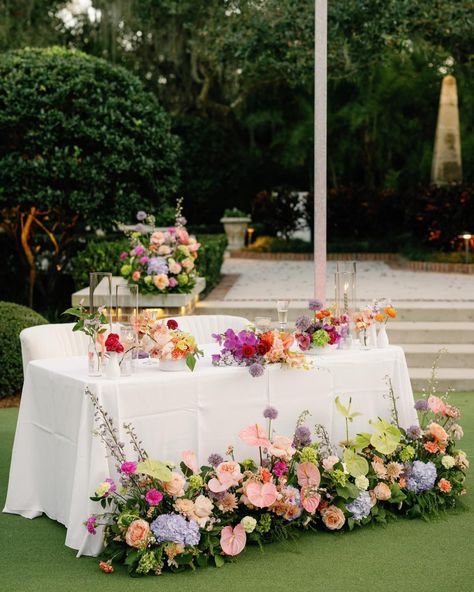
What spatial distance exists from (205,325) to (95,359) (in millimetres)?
1616

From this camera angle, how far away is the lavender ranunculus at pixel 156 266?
9297 millimetres

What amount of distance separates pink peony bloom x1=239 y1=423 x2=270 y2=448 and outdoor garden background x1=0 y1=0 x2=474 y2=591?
0.49 m

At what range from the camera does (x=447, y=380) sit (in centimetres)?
885

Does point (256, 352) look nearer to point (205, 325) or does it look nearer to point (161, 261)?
point (205, 325)

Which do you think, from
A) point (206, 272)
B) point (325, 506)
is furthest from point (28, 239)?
point (325, 506)

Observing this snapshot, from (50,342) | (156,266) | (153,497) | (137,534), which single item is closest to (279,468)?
(153,497)

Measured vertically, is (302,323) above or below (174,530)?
above

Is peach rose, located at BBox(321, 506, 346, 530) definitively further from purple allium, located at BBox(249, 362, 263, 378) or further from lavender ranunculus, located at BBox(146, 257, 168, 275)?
lavender ranunculus, located at BBox(146, 257, 168, 275)

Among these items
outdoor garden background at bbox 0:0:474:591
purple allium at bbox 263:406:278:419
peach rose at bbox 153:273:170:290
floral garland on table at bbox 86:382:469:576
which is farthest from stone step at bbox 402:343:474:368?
purple allium at bbox 263:406:278:419

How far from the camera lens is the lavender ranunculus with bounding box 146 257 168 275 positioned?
930 centimetres

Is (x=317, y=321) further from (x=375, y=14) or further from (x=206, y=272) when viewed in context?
(x=375, y=14)

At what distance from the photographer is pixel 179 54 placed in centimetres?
2100

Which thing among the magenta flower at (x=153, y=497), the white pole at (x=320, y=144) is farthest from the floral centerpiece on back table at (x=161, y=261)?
the magenta flower at (x=153, y=497)

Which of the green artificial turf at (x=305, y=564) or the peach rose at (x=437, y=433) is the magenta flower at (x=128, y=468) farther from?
the peach rose at (x=437, y=433)
